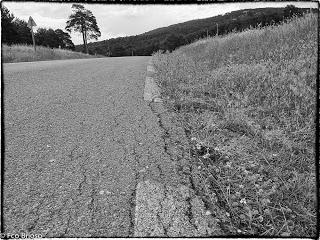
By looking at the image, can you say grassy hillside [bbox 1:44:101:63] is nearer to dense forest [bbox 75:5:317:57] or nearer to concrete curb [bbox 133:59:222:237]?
dense forest [bbox 75:5:317:57]

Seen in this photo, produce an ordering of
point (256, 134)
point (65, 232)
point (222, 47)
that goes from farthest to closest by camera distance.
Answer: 1. point (222, 47)
2. point (256, 134)
3. point (65, 232)

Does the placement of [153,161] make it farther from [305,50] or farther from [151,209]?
[305,50]

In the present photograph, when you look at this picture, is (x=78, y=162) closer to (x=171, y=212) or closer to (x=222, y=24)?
(x=171, y=212)

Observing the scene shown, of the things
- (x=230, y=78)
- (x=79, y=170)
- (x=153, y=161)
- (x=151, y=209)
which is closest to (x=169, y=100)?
(x=230, y=78)

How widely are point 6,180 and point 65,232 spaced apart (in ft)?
2.21

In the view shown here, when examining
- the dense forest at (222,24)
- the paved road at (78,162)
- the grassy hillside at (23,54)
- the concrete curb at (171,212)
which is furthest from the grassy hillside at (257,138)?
the grassy hillside at (23,54)

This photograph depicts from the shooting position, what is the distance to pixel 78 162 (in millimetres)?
2035

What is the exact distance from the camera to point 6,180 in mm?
1775

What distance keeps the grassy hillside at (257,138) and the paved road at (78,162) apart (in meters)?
0.36

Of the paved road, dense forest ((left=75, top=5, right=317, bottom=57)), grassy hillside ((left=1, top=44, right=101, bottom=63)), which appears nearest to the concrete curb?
the paved road

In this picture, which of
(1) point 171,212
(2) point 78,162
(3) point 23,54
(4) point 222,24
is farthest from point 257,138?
(3) point 23,54

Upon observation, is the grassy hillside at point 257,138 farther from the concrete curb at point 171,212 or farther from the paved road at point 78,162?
the paved road at point 78,162

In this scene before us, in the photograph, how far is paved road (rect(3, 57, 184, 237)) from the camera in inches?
56.9

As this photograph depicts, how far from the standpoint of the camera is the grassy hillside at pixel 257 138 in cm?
156
